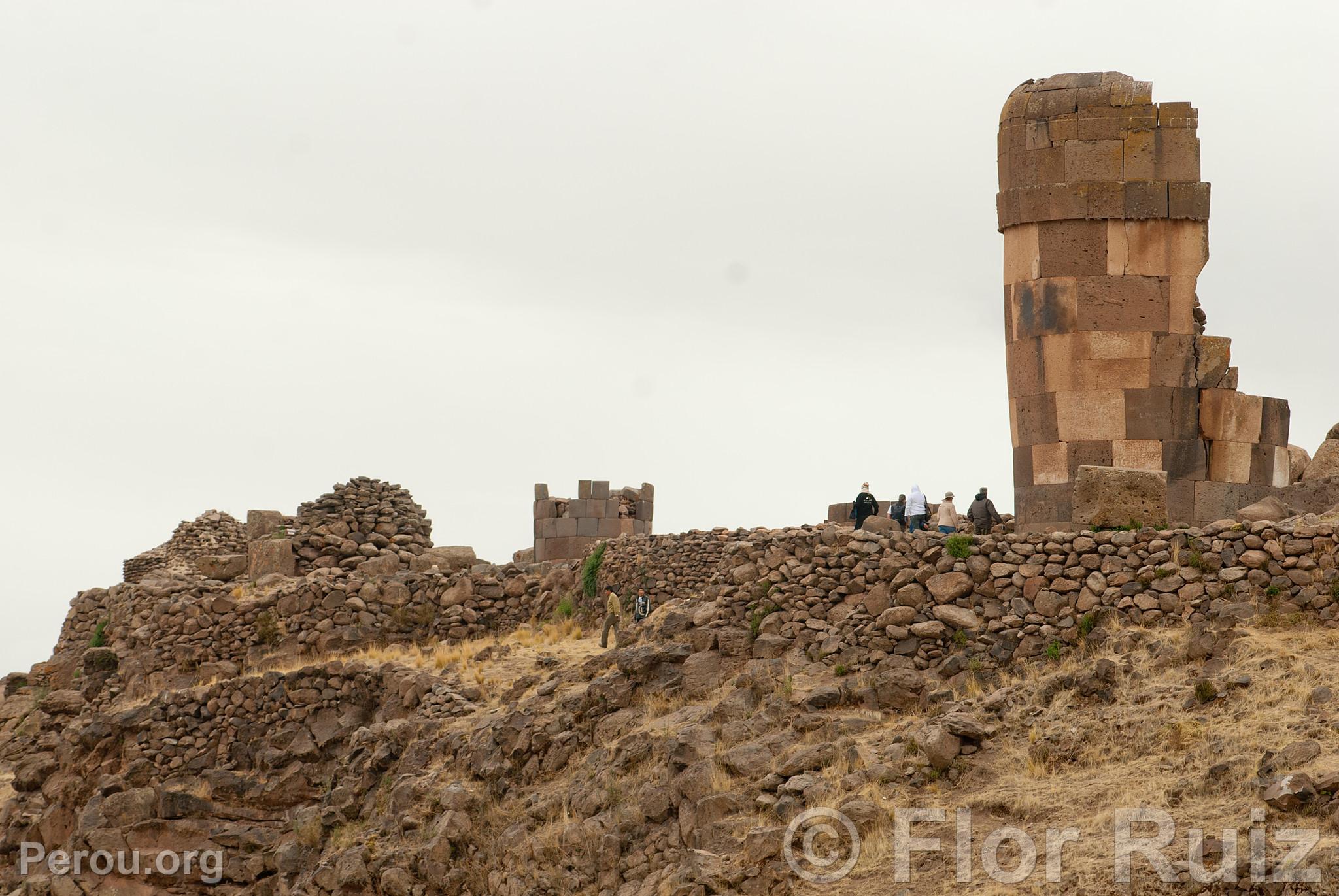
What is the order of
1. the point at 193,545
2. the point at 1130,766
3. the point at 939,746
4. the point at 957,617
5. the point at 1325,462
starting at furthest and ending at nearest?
the point at 193,545, the point at 1325,462, the point at 957,617, the point at 939,746, the point at 1130,766

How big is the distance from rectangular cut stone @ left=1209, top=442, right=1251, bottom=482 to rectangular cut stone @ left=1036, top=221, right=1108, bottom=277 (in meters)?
2.17

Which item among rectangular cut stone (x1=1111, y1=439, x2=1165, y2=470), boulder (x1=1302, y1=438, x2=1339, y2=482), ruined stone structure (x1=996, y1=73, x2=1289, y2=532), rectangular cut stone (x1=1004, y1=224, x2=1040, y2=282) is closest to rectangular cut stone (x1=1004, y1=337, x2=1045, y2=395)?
ruined stone structure (x1=996, y1=73, x2=1289, y2=532)

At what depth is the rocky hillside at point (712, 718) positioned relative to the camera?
520 inches

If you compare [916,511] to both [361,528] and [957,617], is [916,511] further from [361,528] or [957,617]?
[361,528]

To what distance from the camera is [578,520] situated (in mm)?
27875

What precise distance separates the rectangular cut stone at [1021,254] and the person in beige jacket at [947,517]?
2.68 meters

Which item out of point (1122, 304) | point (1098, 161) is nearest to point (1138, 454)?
point (1122, 304)

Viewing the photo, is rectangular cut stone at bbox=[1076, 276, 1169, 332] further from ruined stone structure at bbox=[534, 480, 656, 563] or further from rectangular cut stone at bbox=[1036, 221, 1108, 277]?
ruined stone structure at bbox=[534, 480, 656, 563]

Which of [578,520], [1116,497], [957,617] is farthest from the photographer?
[578,520]

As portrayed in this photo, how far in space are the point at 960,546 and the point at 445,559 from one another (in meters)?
10.5

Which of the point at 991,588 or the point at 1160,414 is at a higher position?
the point at 1160,414

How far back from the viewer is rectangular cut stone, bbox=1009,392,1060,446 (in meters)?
17.9

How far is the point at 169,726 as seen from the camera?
21484mm

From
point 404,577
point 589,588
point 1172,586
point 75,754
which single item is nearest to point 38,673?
point 75,754
